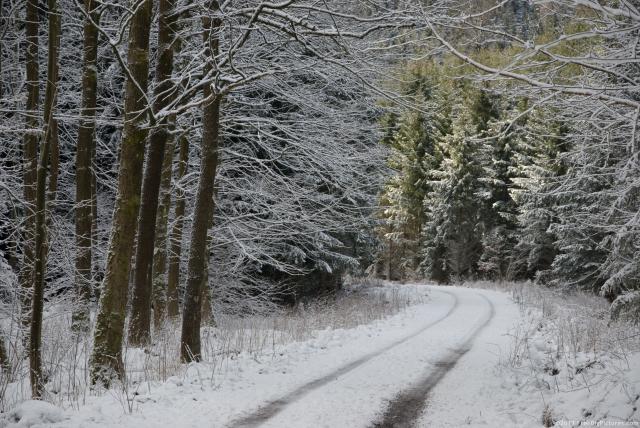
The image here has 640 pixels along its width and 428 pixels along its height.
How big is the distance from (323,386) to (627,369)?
3.52 meters

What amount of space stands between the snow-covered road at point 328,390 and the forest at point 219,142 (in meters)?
0.93

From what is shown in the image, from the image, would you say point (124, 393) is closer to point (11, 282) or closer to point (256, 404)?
point (256, 404)

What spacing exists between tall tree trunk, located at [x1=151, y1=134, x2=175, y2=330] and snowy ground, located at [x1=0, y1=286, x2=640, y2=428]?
3.79m

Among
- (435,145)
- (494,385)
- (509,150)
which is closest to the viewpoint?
(494,385)

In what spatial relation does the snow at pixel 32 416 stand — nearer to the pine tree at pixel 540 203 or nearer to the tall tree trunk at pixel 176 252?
the tall tree trunk at pixel 176 252

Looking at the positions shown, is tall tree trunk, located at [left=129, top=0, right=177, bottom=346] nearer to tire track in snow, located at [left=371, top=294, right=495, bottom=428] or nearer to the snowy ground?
the snowy ground

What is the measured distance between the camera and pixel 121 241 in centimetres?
650

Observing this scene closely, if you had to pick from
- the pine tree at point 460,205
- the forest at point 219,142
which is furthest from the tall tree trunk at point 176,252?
the pine tree at point 460,205

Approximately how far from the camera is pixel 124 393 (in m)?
5.88

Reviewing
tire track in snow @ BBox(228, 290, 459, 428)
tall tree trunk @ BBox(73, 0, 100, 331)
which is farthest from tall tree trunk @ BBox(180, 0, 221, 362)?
tall tree trunk @ BBox(73, 0, 100, 331)

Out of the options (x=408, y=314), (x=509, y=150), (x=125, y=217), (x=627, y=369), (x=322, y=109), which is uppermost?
(x=509, y=150)

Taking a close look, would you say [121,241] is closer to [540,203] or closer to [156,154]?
[156,154]

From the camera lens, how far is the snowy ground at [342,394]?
525cm

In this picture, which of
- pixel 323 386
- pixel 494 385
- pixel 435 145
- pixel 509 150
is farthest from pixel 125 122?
pixel 435 145
